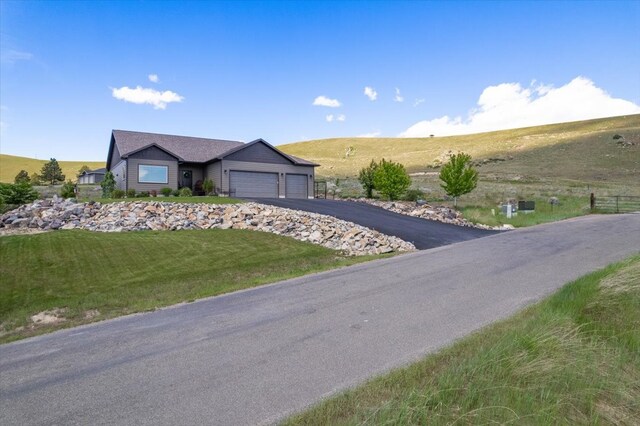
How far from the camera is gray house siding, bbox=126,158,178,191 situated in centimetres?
2800

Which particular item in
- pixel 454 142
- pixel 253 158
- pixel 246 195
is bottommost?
pixel 246 195

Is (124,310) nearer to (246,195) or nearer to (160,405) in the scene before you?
(160,405)

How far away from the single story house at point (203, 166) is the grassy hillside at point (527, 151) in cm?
3911

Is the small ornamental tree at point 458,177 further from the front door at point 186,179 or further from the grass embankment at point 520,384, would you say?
the grass embankment at point 520,384

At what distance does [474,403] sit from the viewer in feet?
11.1

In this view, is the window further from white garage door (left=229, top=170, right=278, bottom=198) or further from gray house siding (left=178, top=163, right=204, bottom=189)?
white garage door (left=229, top=170, right=278, bottom=198)

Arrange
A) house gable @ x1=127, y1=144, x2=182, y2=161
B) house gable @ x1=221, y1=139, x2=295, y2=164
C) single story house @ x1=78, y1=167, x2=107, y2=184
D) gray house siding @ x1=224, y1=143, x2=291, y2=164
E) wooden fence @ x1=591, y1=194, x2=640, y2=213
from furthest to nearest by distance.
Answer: single story house @ x1=78, y1=167, x2=107, y2=184
gray house siding @ x1=224, y1=143, x2=291, y2=164
house gable @ x1=221, y1=139, x2=295, y2=164
house gable @ x1=127, y1=144, x2=182, y2=161
wooden fence @ x1=591, y1=194, x2=640, y2=213

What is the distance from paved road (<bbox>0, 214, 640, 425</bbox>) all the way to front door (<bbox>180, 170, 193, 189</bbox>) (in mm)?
23787

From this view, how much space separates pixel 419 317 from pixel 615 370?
3112mm

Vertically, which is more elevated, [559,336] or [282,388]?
[559,336]

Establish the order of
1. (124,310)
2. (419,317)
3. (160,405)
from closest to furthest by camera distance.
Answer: (160,405) → (419,317) → (124,310)

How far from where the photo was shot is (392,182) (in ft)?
99.7

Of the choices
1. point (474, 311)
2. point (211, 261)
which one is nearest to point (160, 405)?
point (474, 311)

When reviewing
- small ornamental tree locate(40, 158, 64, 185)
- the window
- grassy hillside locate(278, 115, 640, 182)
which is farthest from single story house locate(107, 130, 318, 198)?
small ornamental tree locate(40, 158, 64, 185)
